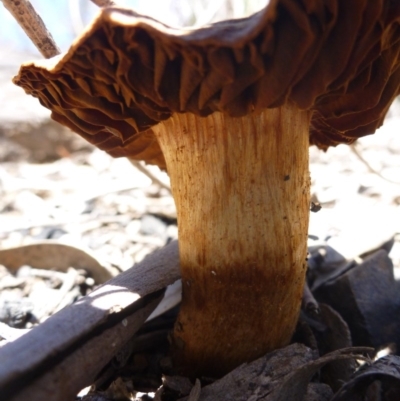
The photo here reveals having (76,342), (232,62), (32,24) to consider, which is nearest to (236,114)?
(232,62)

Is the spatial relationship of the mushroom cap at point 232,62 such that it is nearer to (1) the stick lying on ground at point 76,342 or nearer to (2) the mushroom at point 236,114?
(2) the mushroom at point 236,114

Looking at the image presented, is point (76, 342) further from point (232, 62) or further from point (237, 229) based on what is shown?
point (232, 62)

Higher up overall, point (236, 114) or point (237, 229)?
point (236, 114)

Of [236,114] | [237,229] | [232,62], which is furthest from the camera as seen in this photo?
[237,229]

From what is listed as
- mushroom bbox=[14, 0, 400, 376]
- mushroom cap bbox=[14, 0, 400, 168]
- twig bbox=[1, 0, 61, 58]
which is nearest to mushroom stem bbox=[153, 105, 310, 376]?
mushroom bbox=[14, 0, 400, 376]

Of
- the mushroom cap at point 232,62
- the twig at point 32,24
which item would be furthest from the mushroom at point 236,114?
the twig at point 32,24

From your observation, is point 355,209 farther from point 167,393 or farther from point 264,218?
point 167,393

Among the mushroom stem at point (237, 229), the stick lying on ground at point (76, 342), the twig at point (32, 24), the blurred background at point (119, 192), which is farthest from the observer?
the blurred background at point (119, 192)
